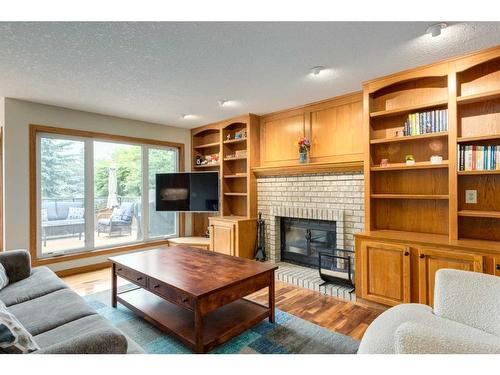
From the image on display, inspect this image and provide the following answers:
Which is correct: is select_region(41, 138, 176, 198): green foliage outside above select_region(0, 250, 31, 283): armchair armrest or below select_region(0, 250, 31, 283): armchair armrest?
above

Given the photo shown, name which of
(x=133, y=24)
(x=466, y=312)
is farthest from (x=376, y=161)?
(x=133, y=24)

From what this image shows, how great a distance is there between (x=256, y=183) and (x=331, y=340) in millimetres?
2661

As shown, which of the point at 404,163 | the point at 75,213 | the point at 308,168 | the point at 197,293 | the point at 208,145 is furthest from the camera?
the point at 208,145

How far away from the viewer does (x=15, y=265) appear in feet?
7.84

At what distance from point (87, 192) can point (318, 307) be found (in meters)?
3.56

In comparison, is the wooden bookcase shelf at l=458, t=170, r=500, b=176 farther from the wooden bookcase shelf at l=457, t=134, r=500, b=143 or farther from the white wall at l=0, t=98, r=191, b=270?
the white wall at l=0, t=98, r=191, b=270

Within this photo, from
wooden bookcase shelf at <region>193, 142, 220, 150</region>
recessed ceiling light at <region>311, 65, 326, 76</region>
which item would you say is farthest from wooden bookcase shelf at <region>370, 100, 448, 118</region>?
wooden bookcase shelf at <region>193, 142, 220, 150</region>

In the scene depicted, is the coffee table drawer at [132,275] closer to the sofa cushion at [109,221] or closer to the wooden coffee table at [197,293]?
the wooden coffee table at [197,293]

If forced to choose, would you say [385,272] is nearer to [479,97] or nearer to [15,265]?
[479,97]

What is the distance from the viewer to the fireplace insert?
3.64 m

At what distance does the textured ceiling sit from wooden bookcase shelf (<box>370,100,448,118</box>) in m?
0.38

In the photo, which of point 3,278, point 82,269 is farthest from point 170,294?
point 82,269

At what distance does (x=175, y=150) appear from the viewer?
521 centimetres

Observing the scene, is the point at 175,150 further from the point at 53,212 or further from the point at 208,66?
the point at 208,66
